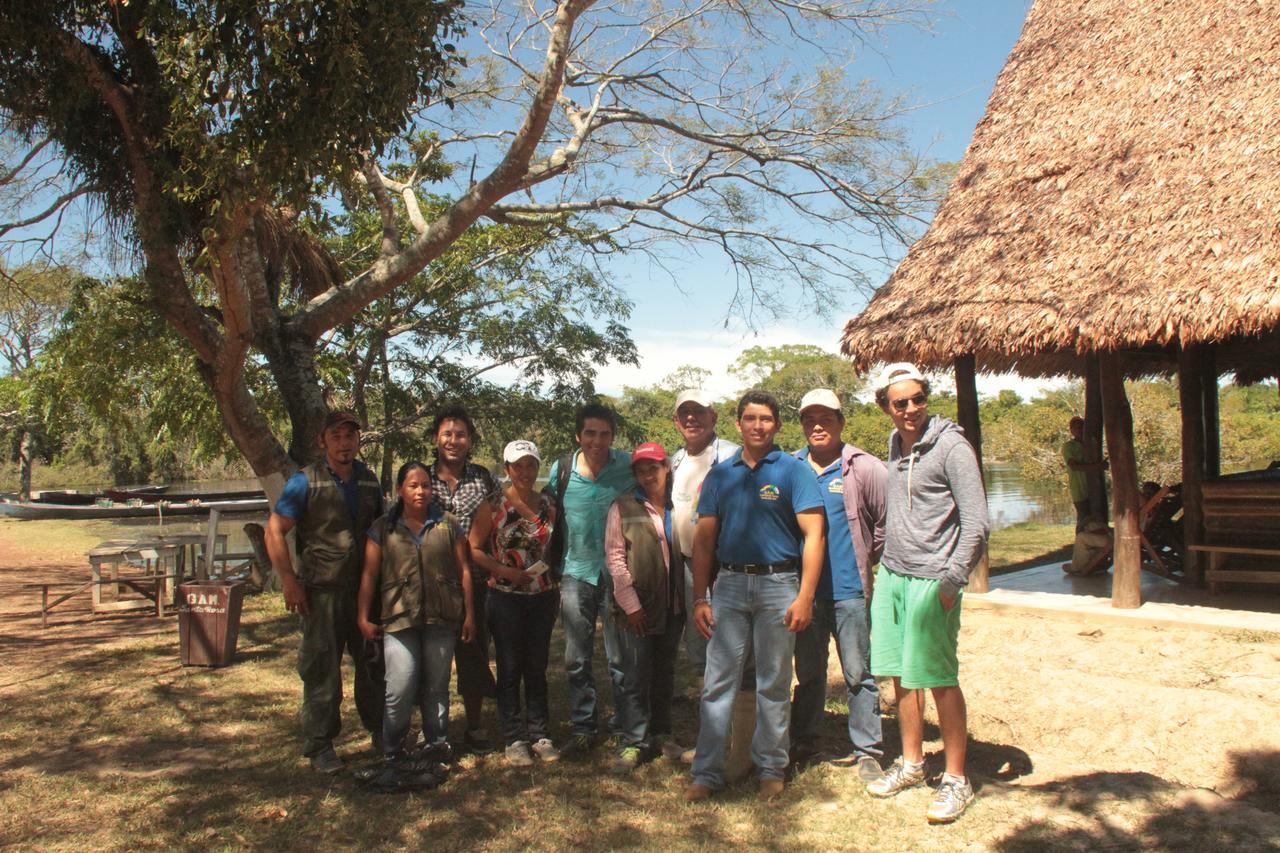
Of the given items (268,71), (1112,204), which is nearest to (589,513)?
(268,71)

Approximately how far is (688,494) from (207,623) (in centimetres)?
378

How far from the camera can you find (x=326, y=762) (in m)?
4.46

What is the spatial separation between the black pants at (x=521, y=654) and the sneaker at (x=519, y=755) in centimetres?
5

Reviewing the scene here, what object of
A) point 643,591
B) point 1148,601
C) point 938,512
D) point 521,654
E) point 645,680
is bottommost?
point 1148,601

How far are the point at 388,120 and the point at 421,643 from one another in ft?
10.6

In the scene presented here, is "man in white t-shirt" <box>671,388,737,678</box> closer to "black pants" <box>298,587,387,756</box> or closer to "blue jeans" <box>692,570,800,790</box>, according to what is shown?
"blue jeans" <box>692,570,800,790</box>

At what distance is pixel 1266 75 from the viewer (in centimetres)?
736

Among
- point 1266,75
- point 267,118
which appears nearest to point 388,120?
point 267,118

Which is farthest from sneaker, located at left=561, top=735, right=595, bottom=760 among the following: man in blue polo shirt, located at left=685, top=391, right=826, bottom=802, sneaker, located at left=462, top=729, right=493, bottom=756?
man in blue polo shirt, located at left=685, top=391, right=826, bottom=802

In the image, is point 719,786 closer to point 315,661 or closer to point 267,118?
point 315,661

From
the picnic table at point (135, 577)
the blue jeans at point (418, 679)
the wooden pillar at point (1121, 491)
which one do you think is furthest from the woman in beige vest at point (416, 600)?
the wooden pillar at point (1121, 491)

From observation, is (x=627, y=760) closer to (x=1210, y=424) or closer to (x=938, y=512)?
(x=938, y=512)

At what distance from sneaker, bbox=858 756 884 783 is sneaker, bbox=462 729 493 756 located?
1.77 m

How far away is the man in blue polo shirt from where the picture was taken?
3926 mm
